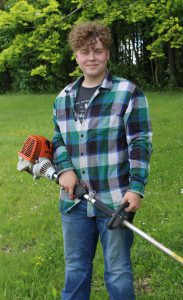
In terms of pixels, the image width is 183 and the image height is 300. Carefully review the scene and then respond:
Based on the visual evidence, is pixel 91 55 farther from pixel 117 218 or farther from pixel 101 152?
pixel 117 218

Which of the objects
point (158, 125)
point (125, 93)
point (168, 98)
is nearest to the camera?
point (125, 93)

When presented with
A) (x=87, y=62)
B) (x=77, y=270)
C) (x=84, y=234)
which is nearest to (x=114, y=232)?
(x=84, y=234)

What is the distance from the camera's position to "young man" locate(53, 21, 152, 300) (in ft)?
9.54

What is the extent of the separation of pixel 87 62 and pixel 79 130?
0.43 m

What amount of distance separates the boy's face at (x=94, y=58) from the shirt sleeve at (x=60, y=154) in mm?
399

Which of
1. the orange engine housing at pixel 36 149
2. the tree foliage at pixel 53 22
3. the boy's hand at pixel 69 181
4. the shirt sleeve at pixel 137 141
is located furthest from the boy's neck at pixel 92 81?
the tree foliage at pixel 53 22

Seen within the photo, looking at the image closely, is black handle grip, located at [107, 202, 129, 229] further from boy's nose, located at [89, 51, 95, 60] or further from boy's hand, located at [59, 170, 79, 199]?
boy's nose, located at [89, 51, 95, 60]

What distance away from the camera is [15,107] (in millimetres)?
20328

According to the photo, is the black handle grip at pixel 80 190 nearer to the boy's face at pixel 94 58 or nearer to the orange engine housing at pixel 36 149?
the orange engine housing at pixel 36 149

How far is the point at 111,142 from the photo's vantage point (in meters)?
2.95

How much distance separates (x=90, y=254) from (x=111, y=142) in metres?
0.79

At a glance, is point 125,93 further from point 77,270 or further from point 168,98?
point 168,98

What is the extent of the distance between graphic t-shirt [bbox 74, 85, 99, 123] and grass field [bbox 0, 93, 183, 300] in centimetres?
155

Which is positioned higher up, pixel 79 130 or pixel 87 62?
pixel 87 62
